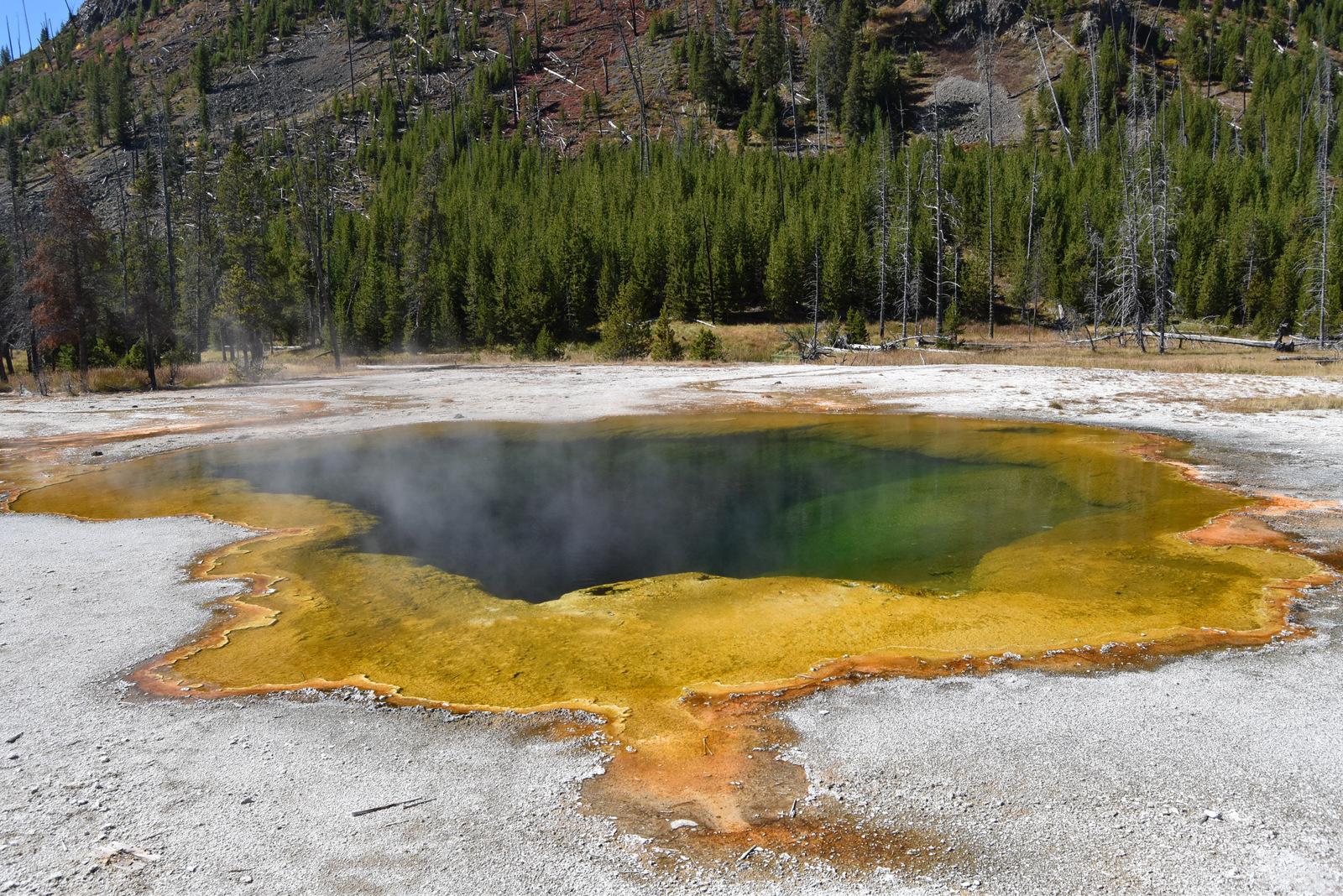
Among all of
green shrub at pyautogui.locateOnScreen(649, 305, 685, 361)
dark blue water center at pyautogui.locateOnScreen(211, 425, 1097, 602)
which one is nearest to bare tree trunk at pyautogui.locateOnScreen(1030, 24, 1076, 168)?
green shrub at pyautogui.locateOnScreen(649, 305, 685, 361)

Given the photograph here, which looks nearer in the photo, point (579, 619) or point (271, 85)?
point (579, 619)

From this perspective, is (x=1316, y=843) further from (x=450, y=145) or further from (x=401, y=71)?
(x=401, y=71)

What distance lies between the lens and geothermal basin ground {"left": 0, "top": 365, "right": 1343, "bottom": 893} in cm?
404

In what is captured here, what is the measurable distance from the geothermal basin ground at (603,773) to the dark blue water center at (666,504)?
10.5 feet

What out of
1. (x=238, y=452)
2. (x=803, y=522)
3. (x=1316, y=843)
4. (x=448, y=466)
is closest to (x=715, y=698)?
(x=1316, y=843)

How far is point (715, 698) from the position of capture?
6160 millimetres

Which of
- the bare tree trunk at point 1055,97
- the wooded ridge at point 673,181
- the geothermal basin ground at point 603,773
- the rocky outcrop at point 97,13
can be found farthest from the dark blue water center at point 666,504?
the rocky outcrop at point 97,13

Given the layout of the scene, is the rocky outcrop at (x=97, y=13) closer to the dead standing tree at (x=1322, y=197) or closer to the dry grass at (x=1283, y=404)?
the dead standing tree at (x=1322, y=197)

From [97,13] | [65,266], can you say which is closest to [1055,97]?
[65,266]

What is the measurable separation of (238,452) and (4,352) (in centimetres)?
3419

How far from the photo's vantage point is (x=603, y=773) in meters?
5.07

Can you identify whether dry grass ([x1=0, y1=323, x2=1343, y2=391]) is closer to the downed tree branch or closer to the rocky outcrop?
the downed tree branch

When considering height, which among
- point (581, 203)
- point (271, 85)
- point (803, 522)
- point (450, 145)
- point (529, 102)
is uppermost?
point (271, 85)

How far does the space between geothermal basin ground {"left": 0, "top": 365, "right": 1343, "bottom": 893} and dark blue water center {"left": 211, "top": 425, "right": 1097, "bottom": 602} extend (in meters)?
3.21
